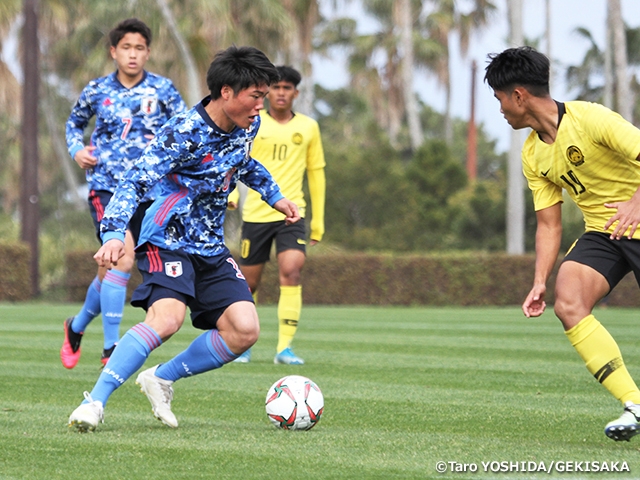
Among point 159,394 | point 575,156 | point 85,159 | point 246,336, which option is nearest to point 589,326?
point 575,156

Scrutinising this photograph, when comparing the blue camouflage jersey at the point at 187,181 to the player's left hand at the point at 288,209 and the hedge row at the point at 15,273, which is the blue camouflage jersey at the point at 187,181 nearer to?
the player's left hand at the point at 288,209

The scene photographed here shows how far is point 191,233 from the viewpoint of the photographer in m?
5.20

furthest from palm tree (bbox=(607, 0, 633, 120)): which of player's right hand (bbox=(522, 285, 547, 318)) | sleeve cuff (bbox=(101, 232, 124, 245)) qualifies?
sleeve cuff (bbox=(101, 232, 124, 245))

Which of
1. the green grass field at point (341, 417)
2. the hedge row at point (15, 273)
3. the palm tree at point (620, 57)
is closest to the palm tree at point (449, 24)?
the palm tree at point (620, 57)

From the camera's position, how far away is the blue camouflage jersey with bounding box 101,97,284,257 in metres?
4.95

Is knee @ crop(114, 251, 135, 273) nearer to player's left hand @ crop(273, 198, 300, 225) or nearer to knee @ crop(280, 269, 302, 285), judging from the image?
knee @ crop(280, 269, 302, 285)

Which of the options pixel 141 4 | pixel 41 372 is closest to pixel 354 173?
pixel 141 4

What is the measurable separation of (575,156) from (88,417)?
2.70 meters

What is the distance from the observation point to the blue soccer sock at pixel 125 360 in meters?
4.99

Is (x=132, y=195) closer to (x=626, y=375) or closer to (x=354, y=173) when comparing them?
(x=626, y=375)

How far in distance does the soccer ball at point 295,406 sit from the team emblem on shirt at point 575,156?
1808mm

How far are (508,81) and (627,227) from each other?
3.01 ft

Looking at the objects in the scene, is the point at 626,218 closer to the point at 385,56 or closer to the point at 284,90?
the point at 284,90

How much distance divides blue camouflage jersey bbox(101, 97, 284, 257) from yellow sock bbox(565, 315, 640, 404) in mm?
1925
